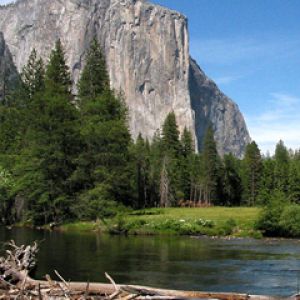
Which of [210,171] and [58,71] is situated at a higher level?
[58,71]

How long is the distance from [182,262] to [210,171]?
7330 centimetres

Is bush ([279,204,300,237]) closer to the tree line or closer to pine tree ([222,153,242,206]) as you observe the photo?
the tree line

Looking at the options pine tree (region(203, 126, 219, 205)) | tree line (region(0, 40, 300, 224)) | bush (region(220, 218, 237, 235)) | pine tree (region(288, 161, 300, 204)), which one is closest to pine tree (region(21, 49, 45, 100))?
tree line (region(0, 40, 300, 224))

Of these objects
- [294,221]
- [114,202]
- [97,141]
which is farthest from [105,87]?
[294,221]

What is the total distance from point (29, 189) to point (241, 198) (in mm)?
56299

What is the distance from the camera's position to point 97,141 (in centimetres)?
6319

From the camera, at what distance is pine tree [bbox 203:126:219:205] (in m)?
102

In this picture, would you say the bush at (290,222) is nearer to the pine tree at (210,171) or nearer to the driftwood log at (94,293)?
the driftwood log at (94,293)

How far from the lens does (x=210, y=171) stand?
103 meters

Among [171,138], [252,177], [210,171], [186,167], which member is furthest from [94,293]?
[252,177]

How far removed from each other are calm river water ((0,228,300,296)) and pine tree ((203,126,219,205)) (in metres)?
57.4

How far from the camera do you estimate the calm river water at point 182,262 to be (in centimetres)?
Result: 2377

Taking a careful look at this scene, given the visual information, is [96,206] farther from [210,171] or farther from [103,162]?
[210,171]

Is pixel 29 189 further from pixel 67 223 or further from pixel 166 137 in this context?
pixel 166 137
